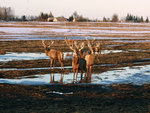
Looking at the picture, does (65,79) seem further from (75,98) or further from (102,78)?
(75,98)

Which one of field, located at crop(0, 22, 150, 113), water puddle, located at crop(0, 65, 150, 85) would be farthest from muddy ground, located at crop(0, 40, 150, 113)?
water puddle, located at crop(0, 65, 150, 85)

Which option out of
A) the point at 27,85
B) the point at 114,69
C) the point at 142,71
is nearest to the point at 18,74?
the point at 27,85

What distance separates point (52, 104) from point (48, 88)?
9.95 ft

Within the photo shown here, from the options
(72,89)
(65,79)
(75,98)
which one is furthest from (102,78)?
(75,98)

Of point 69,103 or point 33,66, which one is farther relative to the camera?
point 33,66

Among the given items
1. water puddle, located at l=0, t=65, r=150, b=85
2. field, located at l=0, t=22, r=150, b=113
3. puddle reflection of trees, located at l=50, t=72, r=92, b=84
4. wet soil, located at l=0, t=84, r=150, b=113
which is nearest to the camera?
wet soil, located at l=0, t=84, r=150, b=113

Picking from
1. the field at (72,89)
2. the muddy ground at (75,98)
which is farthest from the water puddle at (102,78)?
the muddy ground at (75,98)

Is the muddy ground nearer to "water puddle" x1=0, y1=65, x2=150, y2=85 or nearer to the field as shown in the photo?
the field

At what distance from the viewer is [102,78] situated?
17625 millimetres

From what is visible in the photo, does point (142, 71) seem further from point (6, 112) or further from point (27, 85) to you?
point (6, 112)

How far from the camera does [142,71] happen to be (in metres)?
20.4

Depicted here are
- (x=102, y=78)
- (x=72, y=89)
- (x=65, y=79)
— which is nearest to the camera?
(x=72, y=89)

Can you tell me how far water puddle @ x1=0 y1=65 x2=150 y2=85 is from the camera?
53.9 ft

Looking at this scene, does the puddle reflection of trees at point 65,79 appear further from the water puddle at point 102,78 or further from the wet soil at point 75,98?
the wet soil at point 75,98
